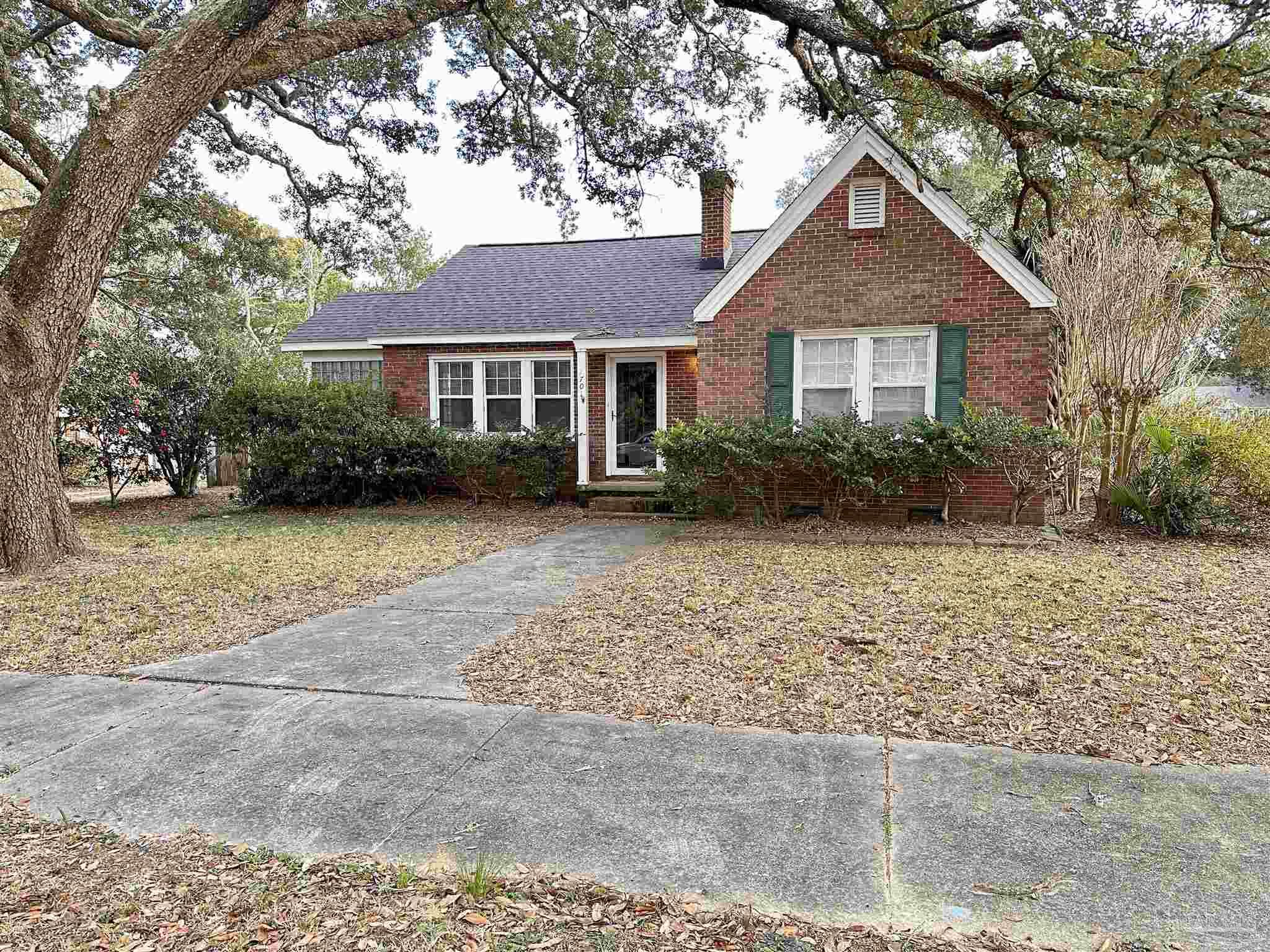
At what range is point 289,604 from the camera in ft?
22.1

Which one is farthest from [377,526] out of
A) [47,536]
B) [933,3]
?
[933,3]

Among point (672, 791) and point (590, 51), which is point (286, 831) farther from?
point (590, 51)

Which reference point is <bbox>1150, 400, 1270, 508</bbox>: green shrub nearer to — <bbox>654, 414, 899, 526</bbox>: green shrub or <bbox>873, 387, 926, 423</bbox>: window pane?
<bbox>873, 387, 926, 423</bbox>: window pane

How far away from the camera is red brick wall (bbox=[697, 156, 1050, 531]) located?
10.4m

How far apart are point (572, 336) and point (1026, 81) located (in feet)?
28.2

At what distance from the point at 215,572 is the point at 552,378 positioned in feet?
24.3

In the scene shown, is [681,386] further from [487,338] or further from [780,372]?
[487,338]

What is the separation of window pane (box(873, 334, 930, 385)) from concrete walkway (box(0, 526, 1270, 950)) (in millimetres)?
7962

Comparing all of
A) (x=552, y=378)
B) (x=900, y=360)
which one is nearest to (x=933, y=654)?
(x=900, y=360)

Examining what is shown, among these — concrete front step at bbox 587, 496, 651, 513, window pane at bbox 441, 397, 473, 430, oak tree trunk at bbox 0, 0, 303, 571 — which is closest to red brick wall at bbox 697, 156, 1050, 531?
concrete front step at bbox 587, 496, 651, 513

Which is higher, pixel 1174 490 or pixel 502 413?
pixel 502 413

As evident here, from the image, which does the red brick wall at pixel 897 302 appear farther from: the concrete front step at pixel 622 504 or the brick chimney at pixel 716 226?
the brick chimney at pixel 716 226

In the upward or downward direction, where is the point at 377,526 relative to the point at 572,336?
downward

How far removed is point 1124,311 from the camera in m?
10.5
